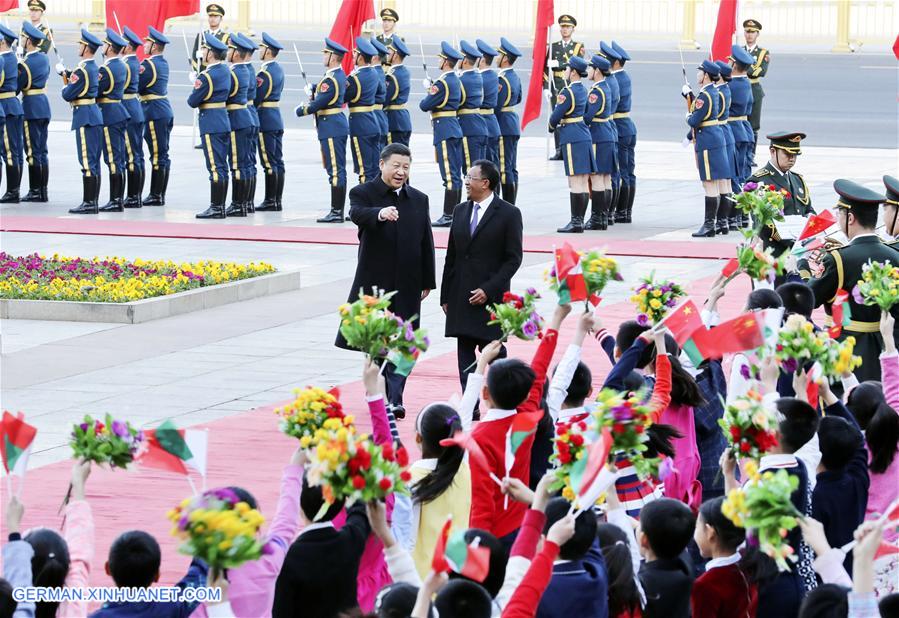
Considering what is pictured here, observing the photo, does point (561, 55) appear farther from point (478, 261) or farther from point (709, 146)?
point (478, 261)

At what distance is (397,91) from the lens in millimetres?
21141

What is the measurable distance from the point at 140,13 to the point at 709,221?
7.82m

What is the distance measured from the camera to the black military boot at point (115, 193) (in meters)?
20.7

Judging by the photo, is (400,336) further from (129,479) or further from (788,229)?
(788,229)

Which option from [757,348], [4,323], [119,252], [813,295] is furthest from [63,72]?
[757,348]

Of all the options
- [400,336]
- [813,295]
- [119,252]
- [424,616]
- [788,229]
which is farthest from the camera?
[119,252]

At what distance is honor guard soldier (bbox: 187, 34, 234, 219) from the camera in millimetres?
19969

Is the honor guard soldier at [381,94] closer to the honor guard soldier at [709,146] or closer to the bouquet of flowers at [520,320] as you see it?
the honor guard soldier at [709,146]

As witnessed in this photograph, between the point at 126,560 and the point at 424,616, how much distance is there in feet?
3.93

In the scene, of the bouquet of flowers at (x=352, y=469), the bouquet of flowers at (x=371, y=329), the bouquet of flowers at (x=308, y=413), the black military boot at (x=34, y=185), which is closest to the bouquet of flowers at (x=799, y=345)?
the bouquet of flowers at (x=371, y=329)

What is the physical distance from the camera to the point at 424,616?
4453mm

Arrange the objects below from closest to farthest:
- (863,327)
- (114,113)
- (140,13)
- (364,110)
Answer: (863,327) → (364,110) → (114,113) → (140,13)

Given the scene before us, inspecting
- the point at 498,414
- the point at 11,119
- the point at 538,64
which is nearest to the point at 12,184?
the point at 11,119

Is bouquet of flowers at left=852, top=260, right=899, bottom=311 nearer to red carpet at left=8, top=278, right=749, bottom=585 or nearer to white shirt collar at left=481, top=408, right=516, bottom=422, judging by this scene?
white shirt collar at left=481, top=408, right=516, bottom=422
